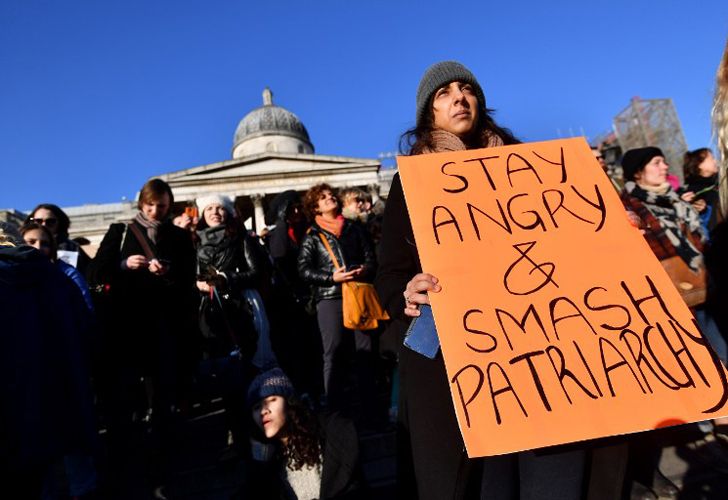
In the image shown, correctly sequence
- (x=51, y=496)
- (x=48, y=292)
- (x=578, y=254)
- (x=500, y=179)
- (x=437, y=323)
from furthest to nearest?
(x=51, y=496), (x=48, y=292), (x=500, y=179), (x=578, y=254), (x=437, y=323)

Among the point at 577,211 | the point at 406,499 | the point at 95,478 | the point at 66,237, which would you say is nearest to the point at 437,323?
the point at 577,211

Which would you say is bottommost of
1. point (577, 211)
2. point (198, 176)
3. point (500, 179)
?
point (577, 211)

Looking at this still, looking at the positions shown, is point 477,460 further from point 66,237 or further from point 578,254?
point 66,237

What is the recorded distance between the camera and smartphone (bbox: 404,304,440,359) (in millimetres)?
1273

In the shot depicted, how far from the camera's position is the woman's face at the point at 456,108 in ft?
5.27

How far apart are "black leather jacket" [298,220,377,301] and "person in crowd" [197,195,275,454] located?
0.37m

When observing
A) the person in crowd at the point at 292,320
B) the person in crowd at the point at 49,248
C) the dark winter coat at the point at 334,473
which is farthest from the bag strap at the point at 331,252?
the person in crowd at the point at 49,248

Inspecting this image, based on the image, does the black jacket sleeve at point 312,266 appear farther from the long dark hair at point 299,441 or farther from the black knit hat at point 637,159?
the black knit hat at point 637,159

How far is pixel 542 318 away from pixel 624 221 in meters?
0.41

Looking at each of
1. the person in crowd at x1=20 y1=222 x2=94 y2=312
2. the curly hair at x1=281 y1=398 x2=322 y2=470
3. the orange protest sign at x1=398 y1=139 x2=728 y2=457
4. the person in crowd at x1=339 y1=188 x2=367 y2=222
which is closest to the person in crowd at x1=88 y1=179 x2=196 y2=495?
the person in crowd at x1=20 y1=222 x2=94 y2=312

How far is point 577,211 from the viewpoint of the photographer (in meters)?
1.35

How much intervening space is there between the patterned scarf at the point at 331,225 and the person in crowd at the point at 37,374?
5.88 ft

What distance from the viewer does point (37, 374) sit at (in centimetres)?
228

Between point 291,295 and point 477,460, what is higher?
point 291,295
